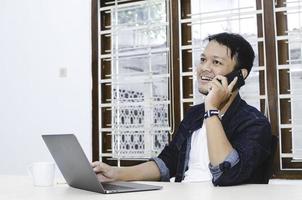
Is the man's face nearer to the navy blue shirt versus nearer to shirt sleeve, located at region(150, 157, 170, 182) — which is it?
the navy blue shirt

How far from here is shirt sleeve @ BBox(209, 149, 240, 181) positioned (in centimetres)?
148

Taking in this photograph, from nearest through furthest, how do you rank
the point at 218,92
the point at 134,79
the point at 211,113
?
the point at 211,113
the point at 218,92
the point at 134,79

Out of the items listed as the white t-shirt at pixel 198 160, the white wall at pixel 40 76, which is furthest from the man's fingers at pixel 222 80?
the white wall at pixel 40 76

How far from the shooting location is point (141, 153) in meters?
3.29

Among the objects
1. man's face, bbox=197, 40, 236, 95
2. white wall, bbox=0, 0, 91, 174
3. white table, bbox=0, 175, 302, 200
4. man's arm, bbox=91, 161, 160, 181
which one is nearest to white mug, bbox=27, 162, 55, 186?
white table, bbox=0, 175, 302, 200

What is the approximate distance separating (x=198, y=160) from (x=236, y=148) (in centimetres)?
33

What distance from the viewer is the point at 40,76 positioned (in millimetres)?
3727

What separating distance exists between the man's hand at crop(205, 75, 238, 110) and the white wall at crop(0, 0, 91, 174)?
183 centimetres

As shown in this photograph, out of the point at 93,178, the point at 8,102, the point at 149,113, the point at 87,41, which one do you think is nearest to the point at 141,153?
the point at 149,113

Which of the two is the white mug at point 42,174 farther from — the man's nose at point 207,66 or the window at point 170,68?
the window at point 170,68

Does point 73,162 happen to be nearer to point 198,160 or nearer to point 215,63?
point 198,160

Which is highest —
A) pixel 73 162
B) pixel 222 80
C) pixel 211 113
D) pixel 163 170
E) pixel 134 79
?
pixel 134 79

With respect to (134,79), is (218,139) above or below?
below

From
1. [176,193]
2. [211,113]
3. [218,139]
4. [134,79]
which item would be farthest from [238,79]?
[134,79]
